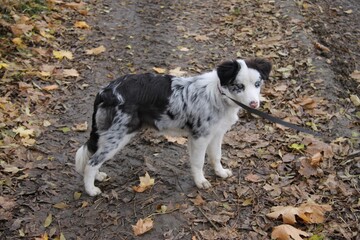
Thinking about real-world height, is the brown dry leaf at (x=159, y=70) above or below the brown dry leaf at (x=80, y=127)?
above

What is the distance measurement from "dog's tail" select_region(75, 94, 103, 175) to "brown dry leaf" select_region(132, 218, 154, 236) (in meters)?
1.01

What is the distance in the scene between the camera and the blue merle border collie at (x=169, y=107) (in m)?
4.46

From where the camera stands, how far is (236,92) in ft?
14.6

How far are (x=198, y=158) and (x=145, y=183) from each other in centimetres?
80

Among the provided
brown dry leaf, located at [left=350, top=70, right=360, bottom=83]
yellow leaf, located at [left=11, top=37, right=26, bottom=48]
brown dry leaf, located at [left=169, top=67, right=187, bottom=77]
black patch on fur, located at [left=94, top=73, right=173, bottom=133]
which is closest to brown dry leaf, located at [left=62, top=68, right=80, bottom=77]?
yellow leaf, located at [left=11, top=37, right=26, bottom=48]

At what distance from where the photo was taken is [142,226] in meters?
4.43

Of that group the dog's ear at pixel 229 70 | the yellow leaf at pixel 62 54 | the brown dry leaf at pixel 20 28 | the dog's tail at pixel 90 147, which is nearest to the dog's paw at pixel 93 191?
the dog's tail at pixel 90 147

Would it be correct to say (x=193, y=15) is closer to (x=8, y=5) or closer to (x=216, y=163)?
(x=8, y=5)

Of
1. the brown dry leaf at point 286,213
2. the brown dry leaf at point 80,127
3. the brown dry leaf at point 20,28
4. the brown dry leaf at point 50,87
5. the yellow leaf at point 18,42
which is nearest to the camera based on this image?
the brown dry leaf at point 286,213

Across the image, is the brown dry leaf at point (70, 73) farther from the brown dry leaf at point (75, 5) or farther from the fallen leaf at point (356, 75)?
the fallen leaf at point (356, 75)

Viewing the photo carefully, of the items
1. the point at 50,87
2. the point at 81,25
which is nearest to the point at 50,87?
the point at 50,87

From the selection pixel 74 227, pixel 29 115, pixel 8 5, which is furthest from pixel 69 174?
pixel 8 5

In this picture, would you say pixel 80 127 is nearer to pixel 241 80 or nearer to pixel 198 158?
pixel 198 158

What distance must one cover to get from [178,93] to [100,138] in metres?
1.08
